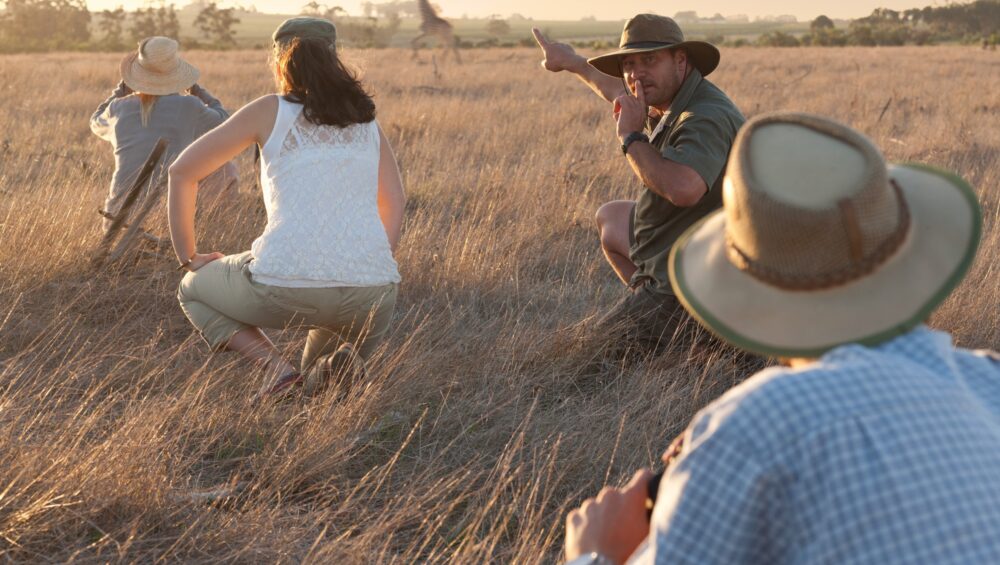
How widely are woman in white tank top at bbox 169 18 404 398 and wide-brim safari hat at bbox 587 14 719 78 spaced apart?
102cm

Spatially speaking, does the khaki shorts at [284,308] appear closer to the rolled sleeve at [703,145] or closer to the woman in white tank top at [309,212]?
the woman in white tank top at [309,212]

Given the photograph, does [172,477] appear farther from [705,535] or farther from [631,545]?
[705,535]

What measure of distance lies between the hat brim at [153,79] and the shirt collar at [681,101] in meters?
2.50

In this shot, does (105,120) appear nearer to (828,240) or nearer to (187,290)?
(187,290)

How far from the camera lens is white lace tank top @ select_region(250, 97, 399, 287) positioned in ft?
11.3

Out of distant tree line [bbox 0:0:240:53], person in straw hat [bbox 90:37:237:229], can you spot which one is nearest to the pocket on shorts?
person in straw hat [bbox 90:37:237:229]

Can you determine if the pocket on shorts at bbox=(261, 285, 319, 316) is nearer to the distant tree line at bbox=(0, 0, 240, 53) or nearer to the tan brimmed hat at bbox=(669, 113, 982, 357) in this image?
the tan brimmed hat at bbox=(669, 113, 982, 357)

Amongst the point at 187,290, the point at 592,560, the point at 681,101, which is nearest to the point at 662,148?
the point at 681,101

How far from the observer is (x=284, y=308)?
138 inches

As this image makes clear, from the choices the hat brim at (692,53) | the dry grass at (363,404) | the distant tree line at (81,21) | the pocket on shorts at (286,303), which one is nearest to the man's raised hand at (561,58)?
the hat brim at (692,53)

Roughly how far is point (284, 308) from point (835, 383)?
8.40 ft

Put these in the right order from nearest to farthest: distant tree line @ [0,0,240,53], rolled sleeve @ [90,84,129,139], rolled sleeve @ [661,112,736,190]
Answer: rolled sleeve @ [661,112,736,190] < rolled sleeve @ [90,84,129,139] < distant tree line @ [0,0,240,53]

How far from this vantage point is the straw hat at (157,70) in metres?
5.11

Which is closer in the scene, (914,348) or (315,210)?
(914,348)
